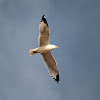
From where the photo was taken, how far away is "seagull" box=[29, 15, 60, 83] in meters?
14.4

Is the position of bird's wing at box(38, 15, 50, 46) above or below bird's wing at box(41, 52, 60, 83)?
above

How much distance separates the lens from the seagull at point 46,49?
14406 mm

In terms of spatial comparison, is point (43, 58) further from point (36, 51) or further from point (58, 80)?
point (58, 80)

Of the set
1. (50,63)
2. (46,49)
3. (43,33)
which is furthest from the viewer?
(50,63)

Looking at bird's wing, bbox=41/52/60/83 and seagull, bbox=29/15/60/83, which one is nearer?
seagull, bbox=29/15/60/83

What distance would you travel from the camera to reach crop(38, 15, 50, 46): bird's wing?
14.4m

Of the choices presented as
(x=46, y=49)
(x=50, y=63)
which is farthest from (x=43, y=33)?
(x=50, y=63)

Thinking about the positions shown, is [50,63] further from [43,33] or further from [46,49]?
[43,33]

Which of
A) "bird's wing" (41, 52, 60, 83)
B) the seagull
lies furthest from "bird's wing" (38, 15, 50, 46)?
"bird's wing" (41, 52, 60, 83)

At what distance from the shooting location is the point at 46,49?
48.2ft

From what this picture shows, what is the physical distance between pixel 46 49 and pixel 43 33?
0.94m

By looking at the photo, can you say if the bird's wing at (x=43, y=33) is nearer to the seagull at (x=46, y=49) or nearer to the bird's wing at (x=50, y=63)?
the seagull at (x=46, y=49)

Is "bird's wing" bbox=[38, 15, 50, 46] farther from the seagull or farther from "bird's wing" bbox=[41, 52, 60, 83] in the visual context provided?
"bird's wing" bbox=[41, 52, 60, 83]

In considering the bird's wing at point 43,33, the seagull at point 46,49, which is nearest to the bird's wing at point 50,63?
the seagull at point 46,49
